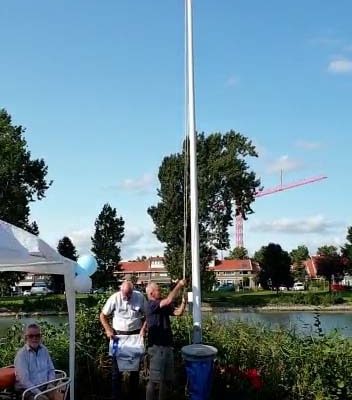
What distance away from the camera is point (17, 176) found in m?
45.3

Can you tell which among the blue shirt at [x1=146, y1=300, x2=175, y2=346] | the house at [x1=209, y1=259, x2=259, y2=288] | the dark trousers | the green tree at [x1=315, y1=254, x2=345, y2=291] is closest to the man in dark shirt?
the blue shirt at [x1=146, y1=300, x2=175, y2=346]

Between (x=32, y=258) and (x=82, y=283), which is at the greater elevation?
(x=32, y=258)

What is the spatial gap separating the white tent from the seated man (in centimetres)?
61

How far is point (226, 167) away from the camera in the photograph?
171 feet

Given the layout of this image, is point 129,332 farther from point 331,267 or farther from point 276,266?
point 331,267

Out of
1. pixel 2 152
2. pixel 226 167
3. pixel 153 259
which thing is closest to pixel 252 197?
pixel 226 167

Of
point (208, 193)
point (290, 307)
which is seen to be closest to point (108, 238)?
point (208, 193)

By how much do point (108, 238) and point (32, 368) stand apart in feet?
177

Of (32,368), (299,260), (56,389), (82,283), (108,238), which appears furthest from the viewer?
(299,260)

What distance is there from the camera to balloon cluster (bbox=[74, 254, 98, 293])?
26.4 ft

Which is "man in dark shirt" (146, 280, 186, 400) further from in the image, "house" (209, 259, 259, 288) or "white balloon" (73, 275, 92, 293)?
"house" (209, 259, 259, 288)

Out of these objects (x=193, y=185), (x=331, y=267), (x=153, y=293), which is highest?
(x=331, y=267)

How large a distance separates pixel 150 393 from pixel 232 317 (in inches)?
102

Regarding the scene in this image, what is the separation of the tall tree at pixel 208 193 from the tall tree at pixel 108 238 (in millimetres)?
7695
